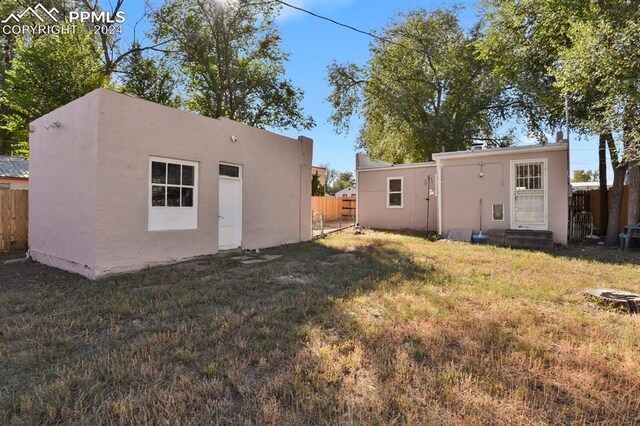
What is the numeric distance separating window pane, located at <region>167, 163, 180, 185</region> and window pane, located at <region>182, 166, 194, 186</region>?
12 centimetres

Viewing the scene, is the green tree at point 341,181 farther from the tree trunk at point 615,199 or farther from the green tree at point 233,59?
the tree trunk at point 615,199

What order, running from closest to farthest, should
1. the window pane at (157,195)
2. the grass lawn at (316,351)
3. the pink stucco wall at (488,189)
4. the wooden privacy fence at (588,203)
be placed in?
the grass lawn at (316,351) < the window pane at (157,195) < the pink stucco wall at (488,189) < the wooden privacy fence at (588,203)

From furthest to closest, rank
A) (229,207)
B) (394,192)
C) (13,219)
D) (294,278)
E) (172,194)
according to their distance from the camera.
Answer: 1. (394,192)
2. (13,219)
3. (229,207)
4. (172,194)
5. (294,278)

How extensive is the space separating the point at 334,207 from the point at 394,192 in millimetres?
7499

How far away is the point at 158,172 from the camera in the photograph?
22.5 feet

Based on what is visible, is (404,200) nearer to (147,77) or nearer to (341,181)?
(147,77)

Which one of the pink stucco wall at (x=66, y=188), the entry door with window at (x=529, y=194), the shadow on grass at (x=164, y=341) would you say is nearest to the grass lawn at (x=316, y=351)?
the shadow on grass at (x=164, y=341)

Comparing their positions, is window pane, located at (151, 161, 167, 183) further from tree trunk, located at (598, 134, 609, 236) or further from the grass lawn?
tree trunk, located at (598, 134, 609, 236)

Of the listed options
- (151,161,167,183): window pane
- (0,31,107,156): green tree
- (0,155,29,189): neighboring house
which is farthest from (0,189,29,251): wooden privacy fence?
(0,155,29,189): neighboring house

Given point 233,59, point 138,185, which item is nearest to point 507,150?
point 138,185

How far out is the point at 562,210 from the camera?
10133mm

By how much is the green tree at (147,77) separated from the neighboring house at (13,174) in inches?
252

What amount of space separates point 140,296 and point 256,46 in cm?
1842

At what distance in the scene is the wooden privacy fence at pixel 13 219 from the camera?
8938 mm
